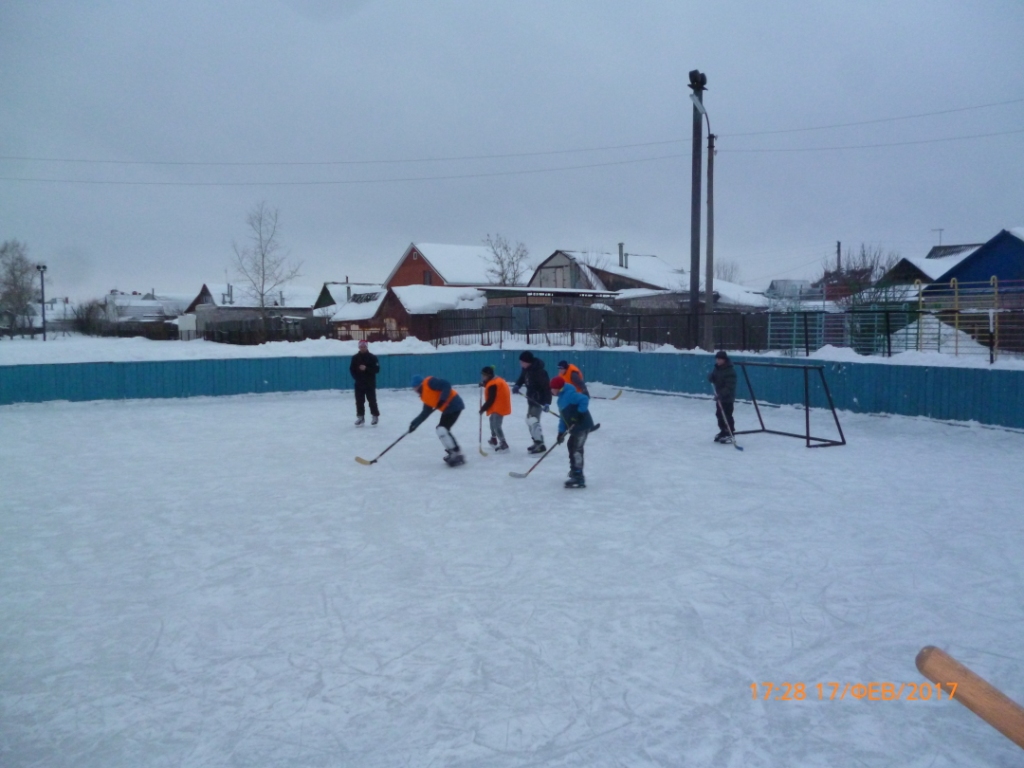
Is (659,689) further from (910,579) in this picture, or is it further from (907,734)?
(910,579)

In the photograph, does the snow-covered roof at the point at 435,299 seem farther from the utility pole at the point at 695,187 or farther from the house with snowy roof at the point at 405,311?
the utility pole at the point at 695,187

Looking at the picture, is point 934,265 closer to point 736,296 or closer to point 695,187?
point 736,296

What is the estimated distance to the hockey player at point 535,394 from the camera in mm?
11172

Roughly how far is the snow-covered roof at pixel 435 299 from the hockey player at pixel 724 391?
21499 millimetres

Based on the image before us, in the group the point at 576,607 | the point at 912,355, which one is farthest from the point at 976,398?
the point at 576,607

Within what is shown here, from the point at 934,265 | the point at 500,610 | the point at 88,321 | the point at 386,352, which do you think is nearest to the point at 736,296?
the point at 934,265

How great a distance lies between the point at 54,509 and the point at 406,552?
441 cm

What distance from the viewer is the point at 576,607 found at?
5387 millimetres

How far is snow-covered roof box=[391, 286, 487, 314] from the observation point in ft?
110

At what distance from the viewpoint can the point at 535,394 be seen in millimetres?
11375
